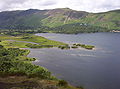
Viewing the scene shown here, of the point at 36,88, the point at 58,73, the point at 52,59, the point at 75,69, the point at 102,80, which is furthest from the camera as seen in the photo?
the point at 52,59

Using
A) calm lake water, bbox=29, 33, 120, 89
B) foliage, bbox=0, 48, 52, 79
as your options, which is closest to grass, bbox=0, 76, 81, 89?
foliage, bbox=0, 48, 52, 79

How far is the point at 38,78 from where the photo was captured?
83.9m

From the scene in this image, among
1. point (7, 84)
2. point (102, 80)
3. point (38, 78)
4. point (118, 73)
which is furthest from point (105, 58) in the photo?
point (7, 84)

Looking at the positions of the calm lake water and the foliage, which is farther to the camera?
the calm lake water

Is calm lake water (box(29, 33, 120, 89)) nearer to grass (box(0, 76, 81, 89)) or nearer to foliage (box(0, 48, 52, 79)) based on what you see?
foliage (box(0, 48, 52, 79))

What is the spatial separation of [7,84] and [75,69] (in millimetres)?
63961

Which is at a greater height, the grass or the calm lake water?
the grass

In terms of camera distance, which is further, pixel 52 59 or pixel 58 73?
pixel 52 59

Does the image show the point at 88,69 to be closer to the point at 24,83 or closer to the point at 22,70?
the point at 22,70

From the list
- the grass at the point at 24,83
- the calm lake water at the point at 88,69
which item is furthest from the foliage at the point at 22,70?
the calm lake water at the point at 88,69


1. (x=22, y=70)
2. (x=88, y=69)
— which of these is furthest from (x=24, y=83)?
(x=88, y=69)

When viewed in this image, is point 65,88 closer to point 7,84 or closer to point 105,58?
point 7,84

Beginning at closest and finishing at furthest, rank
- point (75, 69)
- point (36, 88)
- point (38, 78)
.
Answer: point (36, 88), point (38, 78), point (75, 69)

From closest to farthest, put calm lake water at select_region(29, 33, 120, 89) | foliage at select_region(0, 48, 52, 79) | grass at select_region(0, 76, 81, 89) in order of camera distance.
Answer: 1. grass at select_region(0, 76, 81, 89)
2. foliage at select_region(0, 48, 52, 79)
3. calm lake water at select_region(29, 33, 120, 89)
